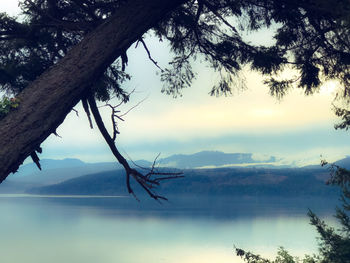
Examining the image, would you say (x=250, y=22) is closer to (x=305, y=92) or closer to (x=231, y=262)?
(x=305, y=92)

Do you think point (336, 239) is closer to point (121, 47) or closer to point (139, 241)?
point (121, 47)

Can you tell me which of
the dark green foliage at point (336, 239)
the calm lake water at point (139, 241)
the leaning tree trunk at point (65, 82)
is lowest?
the calm lake water at point (139, 241)

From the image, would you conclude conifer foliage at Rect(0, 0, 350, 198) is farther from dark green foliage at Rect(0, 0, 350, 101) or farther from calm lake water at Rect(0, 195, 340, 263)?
calm lake water at Rect(0, 195, 340, 263)

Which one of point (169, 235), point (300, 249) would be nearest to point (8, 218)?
point (169, 235)

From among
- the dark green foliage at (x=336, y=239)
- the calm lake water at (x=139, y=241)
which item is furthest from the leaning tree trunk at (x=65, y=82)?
the calm lake water at (x=139, y=241)

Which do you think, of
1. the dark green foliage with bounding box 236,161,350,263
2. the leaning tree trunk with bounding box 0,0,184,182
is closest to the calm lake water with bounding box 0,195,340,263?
the dark green foliage with bounding box 236,161,350,263

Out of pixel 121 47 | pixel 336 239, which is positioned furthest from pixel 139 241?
pixel 121 47

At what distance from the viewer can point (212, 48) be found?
7598 millimetres

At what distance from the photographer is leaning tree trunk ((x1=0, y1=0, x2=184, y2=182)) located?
5.10 meters

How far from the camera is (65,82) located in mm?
5383

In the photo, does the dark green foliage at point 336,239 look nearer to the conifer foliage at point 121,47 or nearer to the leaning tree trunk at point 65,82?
the conifer foliage at point 121,47

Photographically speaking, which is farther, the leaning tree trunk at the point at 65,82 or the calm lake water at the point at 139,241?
the calm lake water at the point at 139,241

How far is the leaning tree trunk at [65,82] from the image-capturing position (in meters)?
5.10

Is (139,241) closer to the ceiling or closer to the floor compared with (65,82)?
closer to the floor
